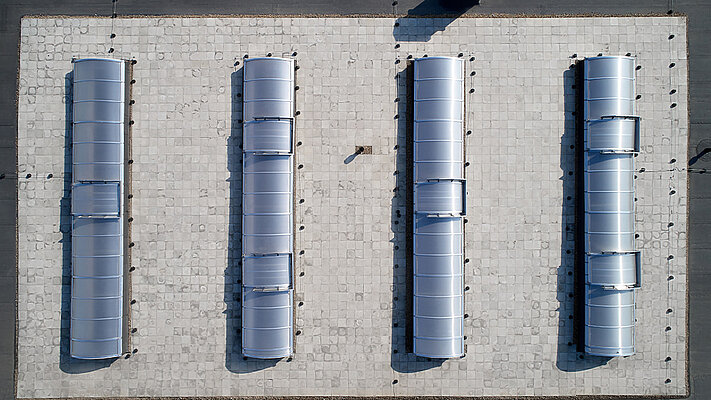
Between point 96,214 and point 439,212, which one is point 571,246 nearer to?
point 439,212

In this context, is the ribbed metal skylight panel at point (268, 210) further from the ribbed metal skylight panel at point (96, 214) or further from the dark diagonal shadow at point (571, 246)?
the dark diagonal shadow at point (571, 246)

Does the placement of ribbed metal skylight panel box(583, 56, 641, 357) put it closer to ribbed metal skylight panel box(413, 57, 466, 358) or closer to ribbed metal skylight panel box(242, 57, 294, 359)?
ribbed metal skylight panel box(413, 57, 466, 358)

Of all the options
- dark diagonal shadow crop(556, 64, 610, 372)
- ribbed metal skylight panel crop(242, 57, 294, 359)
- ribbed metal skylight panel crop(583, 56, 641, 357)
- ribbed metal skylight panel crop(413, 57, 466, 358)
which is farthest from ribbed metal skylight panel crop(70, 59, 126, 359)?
ribbed metal skylight panel crop(583, 56, 641, 357)

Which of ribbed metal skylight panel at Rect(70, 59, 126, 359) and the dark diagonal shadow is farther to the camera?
the dark diagonal shadow

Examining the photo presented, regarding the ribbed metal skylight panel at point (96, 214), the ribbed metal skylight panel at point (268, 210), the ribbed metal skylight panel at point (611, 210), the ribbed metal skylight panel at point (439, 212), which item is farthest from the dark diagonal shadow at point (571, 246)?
the ribbed metal skylight panel at point (96, 214)

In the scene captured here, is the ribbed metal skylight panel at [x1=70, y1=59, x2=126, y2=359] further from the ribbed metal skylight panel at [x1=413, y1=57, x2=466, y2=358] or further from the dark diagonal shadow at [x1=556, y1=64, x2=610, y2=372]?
the dark diagonal shadow at [x1=556, y1=64, x2=610, y2=372]

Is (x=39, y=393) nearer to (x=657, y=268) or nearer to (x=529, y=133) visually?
(x=529, y=133)
